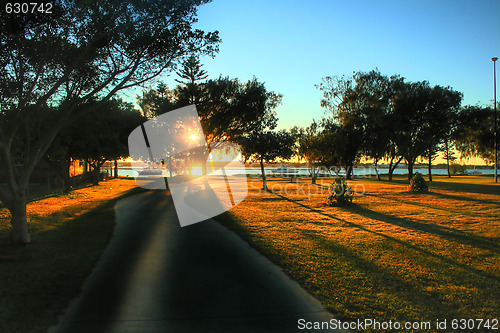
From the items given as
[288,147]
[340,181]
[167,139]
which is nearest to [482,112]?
[288,147]

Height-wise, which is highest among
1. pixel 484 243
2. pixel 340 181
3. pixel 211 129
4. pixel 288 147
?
pixel 211 129

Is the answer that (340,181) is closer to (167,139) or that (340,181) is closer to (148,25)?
(148,25)

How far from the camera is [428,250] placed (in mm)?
7895

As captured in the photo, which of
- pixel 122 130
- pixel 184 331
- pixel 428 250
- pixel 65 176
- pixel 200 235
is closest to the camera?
pixel 184 331

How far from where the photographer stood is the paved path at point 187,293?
13.1ft

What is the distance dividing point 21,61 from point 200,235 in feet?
20.8

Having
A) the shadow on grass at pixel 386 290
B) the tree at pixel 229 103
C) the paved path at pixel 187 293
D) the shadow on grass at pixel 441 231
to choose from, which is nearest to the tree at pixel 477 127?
the tree at pixel 229 103

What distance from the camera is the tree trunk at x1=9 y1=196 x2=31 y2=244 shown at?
26.3 ft

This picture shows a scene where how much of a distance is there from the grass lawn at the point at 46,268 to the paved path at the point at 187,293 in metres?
0.26

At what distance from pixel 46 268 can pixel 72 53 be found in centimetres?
560

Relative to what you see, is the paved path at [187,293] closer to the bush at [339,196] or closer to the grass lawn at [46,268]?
the grass lawn at [46,268]

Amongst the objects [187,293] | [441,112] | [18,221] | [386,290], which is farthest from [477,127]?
[18,221]

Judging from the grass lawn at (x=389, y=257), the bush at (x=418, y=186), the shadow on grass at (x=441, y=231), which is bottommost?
the shadow on grass at (x=441, y=231)

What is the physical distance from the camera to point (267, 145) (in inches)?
1039
